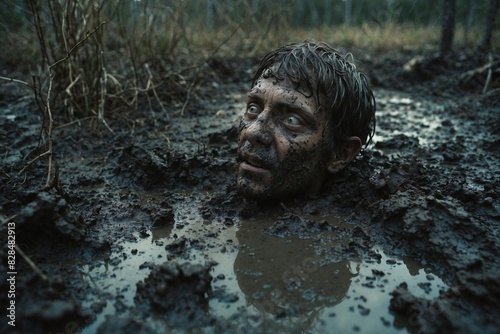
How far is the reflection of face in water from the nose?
2.00ft

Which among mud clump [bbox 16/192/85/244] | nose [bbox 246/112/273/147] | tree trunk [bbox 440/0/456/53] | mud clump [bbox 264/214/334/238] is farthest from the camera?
tree trunk [bbox 440/0/456/53]

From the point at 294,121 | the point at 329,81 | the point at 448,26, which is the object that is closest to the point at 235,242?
the point at 294,121

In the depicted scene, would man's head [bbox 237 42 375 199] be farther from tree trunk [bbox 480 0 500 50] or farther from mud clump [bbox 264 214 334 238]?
tree trunk [bbox 480 0 500 50]

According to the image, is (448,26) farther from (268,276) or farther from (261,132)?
(268,276)

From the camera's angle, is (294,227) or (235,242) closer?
(235,242)

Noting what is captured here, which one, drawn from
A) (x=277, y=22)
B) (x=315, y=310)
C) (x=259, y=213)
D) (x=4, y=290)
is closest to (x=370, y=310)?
(x=315, y=310)

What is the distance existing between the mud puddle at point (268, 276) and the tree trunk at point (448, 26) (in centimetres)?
575

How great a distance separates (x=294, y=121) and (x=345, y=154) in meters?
0.56

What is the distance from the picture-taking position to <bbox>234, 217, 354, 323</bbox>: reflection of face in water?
207 cm

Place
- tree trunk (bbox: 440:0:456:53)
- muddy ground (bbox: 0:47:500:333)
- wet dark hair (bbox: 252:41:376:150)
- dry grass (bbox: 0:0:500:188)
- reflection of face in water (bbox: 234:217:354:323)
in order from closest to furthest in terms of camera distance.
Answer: muddy ground (bbox: 0:47:500:333), reflection of face in water (bbox: 234:217:354:323), wet dark hair (bbox: 252:41:376:150), dry grass (bbox: 0:0:500:188), tree trunk (bbox: 440:0:456:53)

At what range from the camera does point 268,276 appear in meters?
2.28

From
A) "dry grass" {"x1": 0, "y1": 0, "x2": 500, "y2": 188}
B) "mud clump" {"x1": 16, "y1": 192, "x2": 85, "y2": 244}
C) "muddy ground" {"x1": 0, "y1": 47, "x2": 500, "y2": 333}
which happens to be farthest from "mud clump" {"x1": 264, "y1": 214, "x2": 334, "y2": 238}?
"dry grass" {"x1": 0, "y1": 0, "x2": 500, "y2": 188}

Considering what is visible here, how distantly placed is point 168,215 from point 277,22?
21.2ft

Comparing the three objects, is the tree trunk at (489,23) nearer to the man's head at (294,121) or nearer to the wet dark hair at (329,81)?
the wet dark hair at (329,81)
